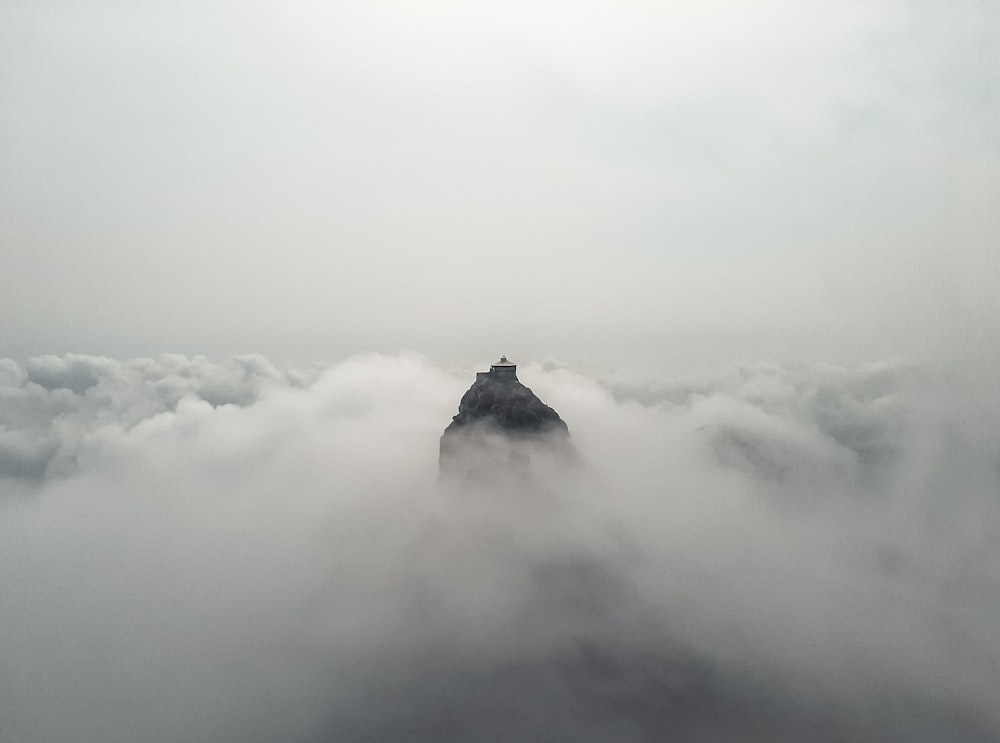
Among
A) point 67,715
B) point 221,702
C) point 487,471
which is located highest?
point 487,471

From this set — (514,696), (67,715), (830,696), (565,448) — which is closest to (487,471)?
(565,448)

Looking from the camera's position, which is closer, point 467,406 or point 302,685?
point 467,406

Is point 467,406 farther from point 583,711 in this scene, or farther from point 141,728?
point 141,728

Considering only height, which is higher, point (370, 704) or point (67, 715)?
point (370, 704)

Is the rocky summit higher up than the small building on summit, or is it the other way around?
the small building on summit

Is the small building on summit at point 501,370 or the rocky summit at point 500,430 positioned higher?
the small building on summit at point 501,370
